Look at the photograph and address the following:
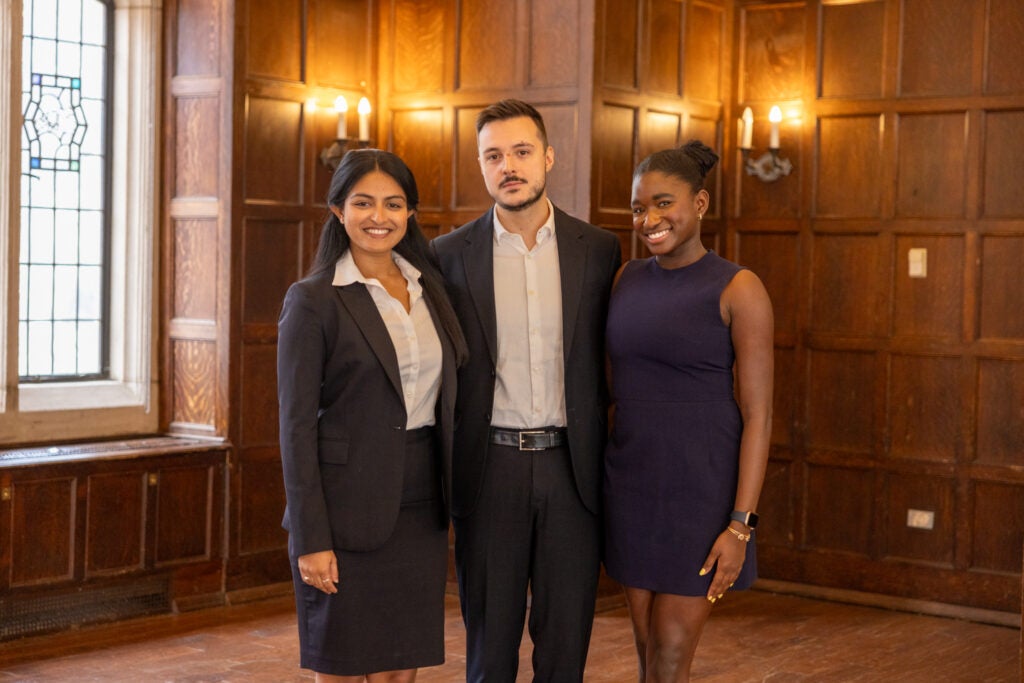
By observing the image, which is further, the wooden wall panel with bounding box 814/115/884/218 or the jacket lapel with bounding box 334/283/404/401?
the wooden wall panel with bounding box 814/115/884/218

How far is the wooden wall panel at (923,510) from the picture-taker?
6.14 m

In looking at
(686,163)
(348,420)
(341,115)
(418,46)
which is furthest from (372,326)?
(418,46)

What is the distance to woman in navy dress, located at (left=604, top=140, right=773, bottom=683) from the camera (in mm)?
3270

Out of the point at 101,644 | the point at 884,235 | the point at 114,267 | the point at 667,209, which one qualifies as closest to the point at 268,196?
the point at 114,267

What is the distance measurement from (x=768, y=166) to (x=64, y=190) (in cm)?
326

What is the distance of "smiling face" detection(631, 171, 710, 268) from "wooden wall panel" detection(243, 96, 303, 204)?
3184 millimetres

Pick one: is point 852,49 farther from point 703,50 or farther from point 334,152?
point 334,152

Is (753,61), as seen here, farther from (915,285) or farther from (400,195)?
(400,195)

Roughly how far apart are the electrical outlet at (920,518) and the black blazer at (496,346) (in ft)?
10.3

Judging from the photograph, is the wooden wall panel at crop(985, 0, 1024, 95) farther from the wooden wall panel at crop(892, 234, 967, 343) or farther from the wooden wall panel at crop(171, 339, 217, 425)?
the wooden wall panel at crop(171, 339, 217, 425)

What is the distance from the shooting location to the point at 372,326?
10.2ft

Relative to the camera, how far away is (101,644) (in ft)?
17.9

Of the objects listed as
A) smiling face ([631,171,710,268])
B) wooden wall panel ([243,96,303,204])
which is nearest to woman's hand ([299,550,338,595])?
smiling face ([631,171,710,268])

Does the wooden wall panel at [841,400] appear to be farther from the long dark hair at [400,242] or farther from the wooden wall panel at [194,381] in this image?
the long dark hair at [400,242]
